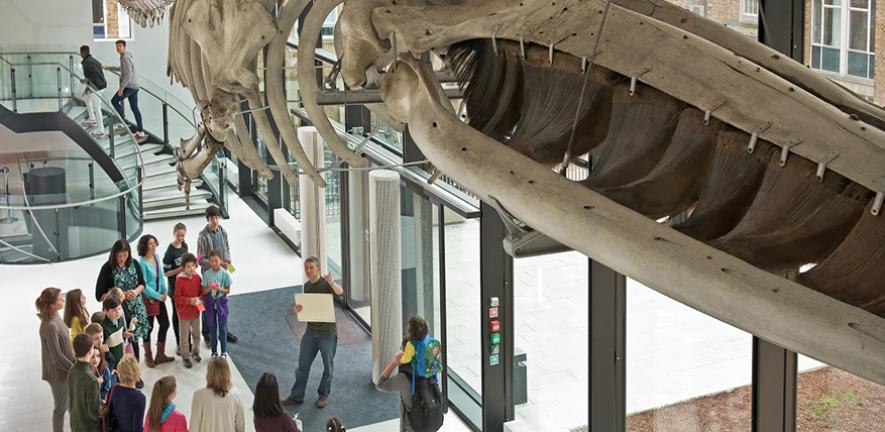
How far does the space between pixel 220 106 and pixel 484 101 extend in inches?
59.4

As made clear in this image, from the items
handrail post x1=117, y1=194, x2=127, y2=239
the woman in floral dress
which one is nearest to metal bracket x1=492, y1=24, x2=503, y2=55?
the woman in floral dress

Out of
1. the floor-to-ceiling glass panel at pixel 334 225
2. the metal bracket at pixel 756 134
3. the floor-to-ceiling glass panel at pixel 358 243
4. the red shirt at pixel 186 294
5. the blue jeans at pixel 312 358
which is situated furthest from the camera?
the floor-to-ceiling glass panel at pixel 334 225

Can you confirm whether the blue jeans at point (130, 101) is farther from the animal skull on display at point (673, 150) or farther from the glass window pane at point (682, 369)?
the animal skull on display at point (673, 150)

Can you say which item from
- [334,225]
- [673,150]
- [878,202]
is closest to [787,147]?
[878,202]

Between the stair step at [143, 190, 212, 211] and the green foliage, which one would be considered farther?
the stair step at [143, 190, 212, 211]

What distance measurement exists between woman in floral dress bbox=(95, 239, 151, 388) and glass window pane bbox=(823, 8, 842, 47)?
→ 6.89 metres

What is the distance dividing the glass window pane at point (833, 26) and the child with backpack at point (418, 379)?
3.66 m

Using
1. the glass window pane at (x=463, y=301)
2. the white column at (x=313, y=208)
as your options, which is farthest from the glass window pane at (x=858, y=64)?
the white column at (x=313, y=208)

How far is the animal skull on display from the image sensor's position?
1641mm

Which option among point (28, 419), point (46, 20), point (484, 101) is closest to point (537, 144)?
point (484, 101)

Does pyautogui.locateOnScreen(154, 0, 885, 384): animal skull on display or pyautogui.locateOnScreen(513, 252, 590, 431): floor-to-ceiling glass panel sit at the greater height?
pyautogui.locateOnScreen(154, 0, 885, 384): animal skull on display

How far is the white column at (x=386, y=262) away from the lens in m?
10.5

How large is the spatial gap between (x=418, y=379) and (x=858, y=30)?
4212 millimetres

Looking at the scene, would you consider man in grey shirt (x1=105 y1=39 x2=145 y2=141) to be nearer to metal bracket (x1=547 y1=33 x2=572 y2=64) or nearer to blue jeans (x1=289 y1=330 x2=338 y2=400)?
blue jeans (x1=289 y1=330 x2=338 y2=400)
